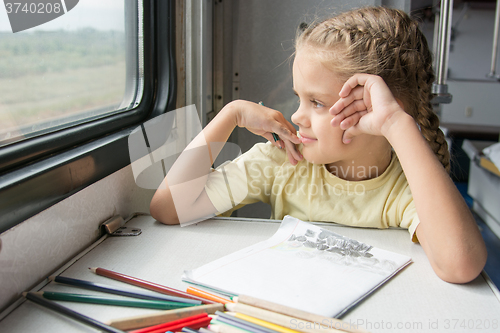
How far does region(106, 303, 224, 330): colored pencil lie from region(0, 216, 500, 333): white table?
4 cm

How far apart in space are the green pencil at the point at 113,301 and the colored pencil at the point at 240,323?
56mm

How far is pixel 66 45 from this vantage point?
0.80m

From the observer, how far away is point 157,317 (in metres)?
0.44

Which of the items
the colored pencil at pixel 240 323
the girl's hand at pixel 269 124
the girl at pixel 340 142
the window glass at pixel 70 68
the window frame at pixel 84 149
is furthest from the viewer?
the girl's hand at pixel 269 124

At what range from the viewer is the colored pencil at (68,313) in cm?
43

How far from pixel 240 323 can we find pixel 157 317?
0.10 metres

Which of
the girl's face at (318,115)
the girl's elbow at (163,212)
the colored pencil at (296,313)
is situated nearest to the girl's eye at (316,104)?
the girl's face at (318,115)

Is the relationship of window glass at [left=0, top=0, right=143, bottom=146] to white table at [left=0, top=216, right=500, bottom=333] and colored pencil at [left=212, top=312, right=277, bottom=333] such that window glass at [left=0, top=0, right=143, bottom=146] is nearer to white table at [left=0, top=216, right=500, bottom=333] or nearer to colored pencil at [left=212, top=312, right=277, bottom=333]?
white table at [left=0, top=216, right=500, bottom=333]

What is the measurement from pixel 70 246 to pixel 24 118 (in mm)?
245

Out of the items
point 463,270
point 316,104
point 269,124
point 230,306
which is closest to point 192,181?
point 269,124

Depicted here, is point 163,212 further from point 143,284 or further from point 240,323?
point 240,323

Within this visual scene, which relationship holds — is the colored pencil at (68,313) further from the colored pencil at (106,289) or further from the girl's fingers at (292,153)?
the girl's fingers at (292,153)

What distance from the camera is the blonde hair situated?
2.66 ft

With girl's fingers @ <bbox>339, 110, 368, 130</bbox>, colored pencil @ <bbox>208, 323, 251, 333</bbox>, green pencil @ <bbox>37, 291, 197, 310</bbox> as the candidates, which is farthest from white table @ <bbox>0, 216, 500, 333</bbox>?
girl's fingers @ <bbox>339, 110, 368, 130</bbox>
